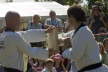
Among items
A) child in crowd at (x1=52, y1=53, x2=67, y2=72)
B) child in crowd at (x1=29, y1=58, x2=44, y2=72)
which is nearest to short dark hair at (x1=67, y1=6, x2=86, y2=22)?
child in crowd at (x1=52, y1=53, x2=67, y2=72)

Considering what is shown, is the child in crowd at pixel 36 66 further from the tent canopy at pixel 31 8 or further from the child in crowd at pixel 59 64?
the tent canopy at pixel 31 8

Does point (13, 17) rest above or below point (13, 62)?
above

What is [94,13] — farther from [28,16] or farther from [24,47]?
[28,16]

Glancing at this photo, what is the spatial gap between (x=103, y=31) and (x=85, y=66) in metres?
3.90

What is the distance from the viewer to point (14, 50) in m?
6.54

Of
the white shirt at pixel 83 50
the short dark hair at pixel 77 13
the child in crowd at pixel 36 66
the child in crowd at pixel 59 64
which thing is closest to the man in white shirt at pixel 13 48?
the white shirt at pixel 83 50

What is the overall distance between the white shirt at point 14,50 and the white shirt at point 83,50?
0.50 meters

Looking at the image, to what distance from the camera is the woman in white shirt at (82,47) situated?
19.9ft

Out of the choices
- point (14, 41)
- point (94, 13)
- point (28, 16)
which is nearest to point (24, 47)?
point (14, 41)

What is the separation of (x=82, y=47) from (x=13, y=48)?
107 cm

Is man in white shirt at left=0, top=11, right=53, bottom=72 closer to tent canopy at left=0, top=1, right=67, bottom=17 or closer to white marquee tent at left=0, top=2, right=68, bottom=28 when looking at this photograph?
white marquee tent at left=0, top=2, right=68, bottom=28

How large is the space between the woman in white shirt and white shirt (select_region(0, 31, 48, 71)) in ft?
1.65

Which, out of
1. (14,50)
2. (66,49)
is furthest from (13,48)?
(66,49)

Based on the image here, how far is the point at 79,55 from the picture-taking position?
19.9 feet
